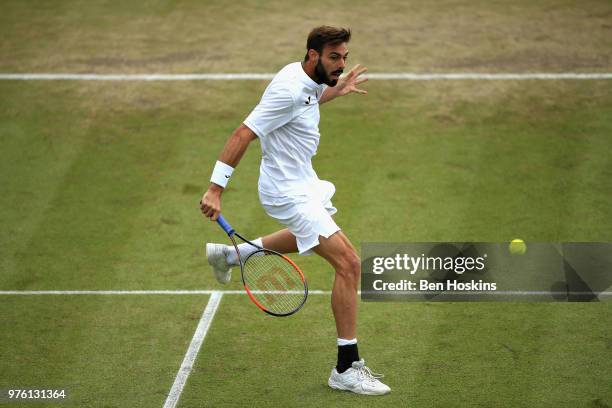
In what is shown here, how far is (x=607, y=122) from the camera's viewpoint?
11.4m

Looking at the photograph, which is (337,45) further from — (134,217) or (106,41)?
(106,41)

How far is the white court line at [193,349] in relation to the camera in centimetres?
691

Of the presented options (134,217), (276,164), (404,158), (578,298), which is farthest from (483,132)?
(276,164)

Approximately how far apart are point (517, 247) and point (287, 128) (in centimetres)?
304

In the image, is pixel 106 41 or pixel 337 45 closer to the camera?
pixel 337 45

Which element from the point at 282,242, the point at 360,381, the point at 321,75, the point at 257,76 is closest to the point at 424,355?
the point at 360,381

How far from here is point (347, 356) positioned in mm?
6863

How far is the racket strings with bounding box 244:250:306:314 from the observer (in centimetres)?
779

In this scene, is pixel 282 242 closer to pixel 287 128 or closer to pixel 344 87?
pixel 287 128

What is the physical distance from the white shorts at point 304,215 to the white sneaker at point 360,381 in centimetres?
89

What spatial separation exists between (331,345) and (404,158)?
3.74 metres

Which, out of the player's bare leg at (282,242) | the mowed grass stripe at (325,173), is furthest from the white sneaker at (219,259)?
the mowed grass stripe at (325,173)

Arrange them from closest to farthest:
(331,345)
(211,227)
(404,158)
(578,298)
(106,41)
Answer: (331,345) → (578,298) → (211,227) → (404,158) → (106,41)

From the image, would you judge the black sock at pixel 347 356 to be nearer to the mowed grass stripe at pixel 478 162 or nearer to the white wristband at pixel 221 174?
the white wristband at pixel 221 174
